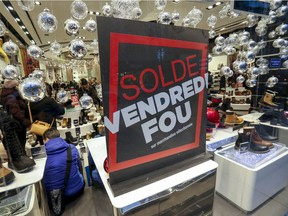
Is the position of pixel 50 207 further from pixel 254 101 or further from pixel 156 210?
pixel 254 101

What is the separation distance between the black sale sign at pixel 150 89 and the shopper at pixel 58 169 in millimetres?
1355

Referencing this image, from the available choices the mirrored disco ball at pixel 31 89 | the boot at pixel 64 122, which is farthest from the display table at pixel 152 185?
the boot at pixel 64 122

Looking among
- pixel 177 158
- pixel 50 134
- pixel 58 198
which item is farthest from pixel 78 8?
pixel 58 198

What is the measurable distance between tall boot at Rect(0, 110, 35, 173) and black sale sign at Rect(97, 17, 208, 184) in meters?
0.91

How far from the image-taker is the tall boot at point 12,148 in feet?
4.40

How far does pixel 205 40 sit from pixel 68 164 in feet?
6.25

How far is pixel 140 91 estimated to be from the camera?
3.04 feet

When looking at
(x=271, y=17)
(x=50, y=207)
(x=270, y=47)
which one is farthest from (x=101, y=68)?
(x=270, y=47)

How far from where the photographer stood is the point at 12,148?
1.37m

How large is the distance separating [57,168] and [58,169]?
2 cm

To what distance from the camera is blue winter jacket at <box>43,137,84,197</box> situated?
1926mm

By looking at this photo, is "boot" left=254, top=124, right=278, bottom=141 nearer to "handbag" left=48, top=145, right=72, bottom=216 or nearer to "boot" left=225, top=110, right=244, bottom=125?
"boot" left=225, top=110, right=244, bottom=125

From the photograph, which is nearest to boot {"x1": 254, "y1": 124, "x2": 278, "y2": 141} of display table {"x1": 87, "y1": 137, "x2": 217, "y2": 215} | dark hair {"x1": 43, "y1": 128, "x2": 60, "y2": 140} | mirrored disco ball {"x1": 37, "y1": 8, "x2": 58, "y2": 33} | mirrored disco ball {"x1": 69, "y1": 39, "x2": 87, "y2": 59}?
display table {"x1": 87, "y1": 137, "x2": 217, "y2": 215}

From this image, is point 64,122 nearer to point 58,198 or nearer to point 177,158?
point 58,198
